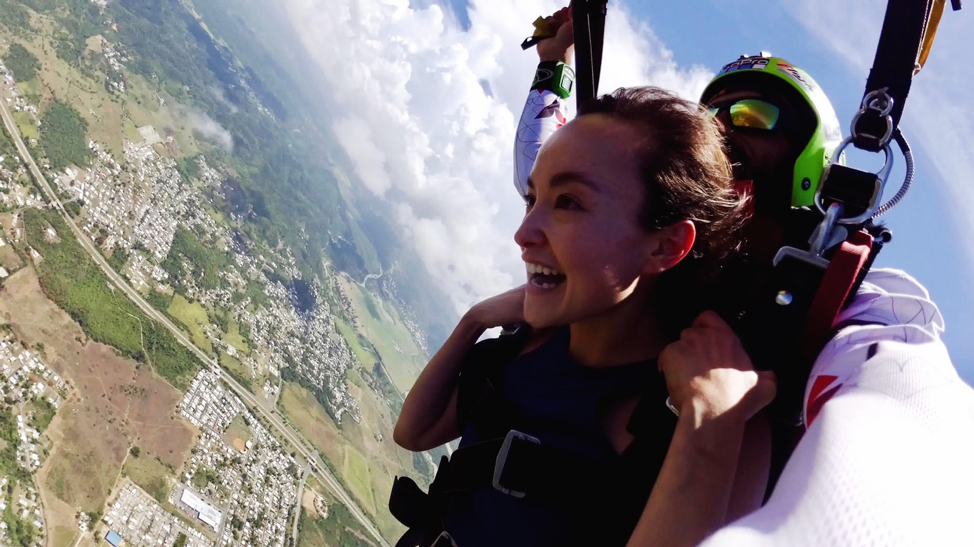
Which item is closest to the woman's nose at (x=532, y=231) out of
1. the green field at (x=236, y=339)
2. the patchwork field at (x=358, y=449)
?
the patchwork field at (x=358, y=449)

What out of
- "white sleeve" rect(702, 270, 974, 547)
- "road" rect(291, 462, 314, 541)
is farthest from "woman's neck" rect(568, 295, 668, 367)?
"road" rect(291, 462, 314, 541)

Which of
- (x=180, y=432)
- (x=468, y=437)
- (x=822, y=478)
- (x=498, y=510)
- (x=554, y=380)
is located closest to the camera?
(x=822, y=478)

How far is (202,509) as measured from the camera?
22594mm

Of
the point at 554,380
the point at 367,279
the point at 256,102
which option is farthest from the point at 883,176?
the point at 256,102

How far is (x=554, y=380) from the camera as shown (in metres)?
1.55

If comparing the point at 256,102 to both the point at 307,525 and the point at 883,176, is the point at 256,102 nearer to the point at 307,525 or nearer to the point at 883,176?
the point at 307,525

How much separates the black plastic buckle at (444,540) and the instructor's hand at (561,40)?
1.97 metres

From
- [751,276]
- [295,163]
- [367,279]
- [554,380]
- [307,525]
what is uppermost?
[295,163]

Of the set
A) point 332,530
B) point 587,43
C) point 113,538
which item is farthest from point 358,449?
point 587,43

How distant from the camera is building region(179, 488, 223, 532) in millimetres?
22219

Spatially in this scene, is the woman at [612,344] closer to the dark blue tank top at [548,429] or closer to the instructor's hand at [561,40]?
the dark blue tank top at [548,429]

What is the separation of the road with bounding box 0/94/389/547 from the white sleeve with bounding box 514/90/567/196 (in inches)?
1243

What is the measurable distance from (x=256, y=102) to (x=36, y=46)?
185 feet

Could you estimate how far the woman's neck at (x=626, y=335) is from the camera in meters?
1.48
